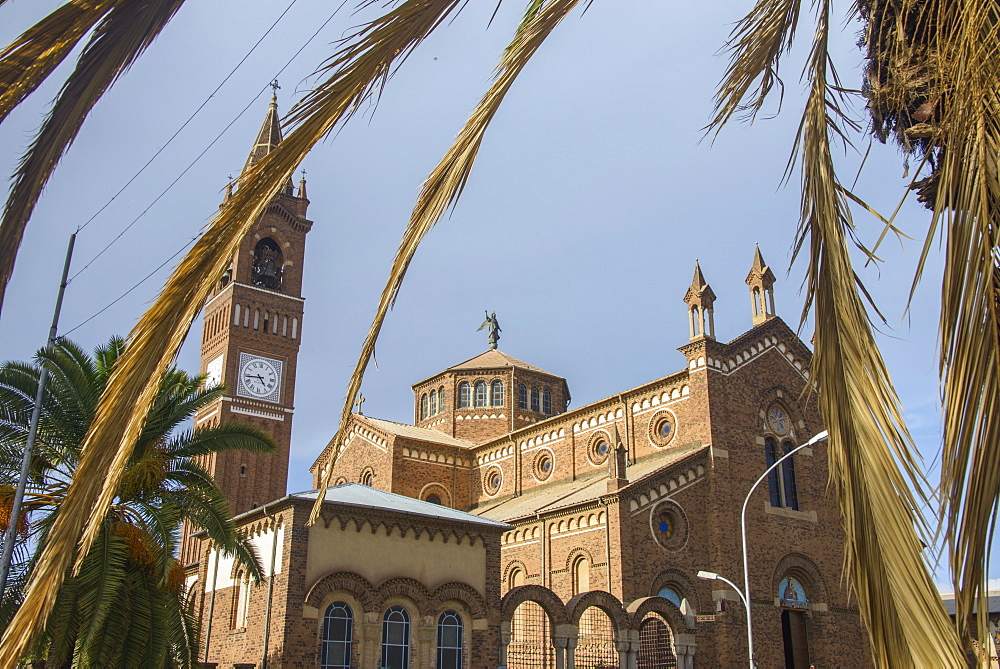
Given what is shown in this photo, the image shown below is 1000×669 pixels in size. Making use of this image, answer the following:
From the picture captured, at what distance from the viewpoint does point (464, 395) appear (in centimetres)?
4566

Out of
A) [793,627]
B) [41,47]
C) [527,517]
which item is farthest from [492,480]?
[41,47]

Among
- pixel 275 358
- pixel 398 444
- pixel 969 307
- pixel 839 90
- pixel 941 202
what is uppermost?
pixel 275 358

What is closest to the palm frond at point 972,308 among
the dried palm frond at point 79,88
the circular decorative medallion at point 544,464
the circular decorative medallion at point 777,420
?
the dried palm frond at point 79,88

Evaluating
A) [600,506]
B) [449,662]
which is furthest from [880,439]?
[600,506]

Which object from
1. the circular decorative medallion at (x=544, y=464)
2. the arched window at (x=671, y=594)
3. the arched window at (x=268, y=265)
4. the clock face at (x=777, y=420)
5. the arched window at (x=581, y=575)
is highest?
the arched window at (x=268, y=265)

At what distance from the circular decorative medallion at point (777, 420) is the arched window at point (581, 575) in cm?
927

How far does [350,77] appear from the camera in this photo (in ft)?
12.7

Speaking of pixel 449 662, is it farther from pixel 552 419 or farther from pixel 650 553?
pixel 552 419

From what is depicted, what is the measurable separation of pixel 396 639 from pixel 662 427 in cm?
1592

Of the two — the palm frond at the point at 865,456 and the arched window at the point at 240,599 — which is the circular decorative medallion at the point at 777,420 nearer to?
the arched window at the point at 240,599

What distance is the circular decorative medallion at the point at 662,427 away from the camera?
1312 inches

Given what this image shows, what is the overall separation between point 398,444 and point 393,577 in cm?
1905

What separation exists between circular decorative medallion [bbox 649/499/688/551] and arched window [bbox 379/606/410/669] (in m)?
10.7

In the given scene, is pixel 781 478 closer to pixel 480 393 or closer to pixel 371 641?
pixel 480 393
